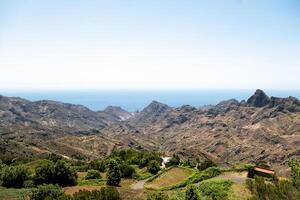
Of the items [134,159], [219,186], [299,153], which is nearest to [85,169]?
[134,159]

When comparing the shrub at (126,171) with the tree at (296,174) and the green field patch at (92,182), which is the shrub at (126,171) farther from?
the tree at (296,174)

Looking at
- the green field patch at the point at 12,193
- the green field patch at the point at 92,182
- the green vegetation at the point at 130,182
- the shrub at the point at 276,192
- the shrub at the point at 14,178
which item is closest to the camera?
the shrub at the point at 276,192

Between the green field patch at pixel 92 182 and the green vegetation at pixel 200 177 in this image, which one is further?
the green field patch at pixel 92 182

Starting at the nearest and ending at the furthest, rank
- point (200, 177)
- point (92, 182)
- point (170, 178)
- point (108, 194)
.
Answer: point (108, 194), point (200, 177), point (92, 182), point (170, 178)

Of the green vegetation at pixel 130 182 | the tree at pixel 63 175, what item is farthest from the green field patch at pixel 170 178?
the tree at pixel 63 175

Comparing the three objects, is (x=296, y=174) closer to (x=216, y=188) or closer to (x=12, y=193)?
(x=216, y=188)

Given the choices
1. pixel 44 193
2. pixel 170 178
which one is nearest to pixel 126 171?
pixel 170 178

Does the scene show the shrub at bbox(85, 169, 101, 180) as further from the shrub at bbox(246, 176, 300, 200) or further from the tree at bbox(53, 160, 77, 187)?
the shrub at bbox(246, 176, 300, 200)

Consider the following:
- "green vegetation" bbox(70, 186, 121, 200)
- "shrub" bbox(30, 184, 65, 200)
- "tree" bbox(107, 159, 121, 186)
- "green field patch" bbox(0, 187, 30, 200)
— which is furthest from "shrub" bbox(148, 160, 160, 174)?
"green vegetation" bbox(70, 186, 121, 200)
